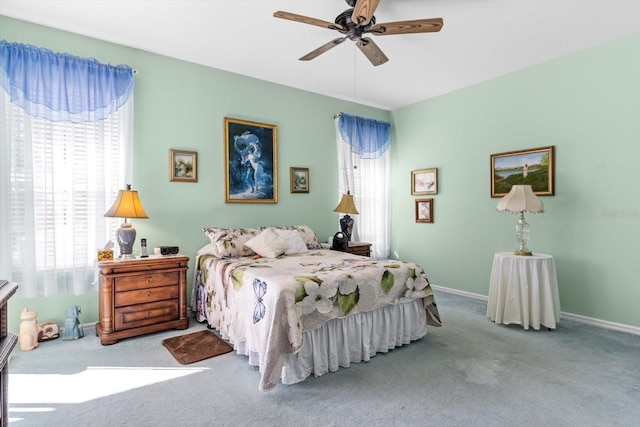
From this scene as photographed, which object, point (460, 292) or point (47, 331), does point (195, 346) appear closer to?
point (47, 331)

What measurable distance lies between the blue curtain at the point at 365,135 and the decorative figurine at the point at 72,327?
3908 mm

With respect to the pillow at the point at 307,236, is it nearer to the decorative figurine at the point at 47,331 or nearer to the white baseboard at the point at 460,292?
the white baseboard at the point at 460,292

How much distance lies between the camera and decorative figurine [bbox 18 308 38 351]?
2.89m

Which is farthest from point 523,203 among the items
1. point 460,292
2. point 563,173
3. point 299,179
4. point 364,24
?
point 299,179

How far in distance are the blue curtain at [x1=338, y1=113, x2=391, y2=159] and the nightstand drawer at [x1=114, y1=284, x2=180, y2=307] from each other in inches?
126

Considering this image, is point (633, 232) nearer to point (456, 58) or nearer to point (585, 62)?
point (585, 62)

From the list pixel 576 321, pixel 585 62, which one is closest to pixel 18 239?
pixel 576 321

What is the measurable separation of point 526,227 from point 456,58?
6.59ft

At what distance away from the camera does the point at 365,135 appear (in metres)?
5.43

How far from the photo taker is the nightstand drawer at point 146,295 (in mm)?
3077

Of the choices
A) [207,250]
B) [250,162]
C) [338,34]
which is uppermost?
[338,34]

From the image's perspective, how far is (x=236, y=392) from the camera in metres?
2.26

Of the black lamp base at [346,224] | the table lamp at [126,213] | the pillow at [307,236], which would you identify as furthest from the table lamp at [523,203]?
the table lamp at [126,213]

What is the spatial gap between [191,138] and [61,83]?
1.25m
